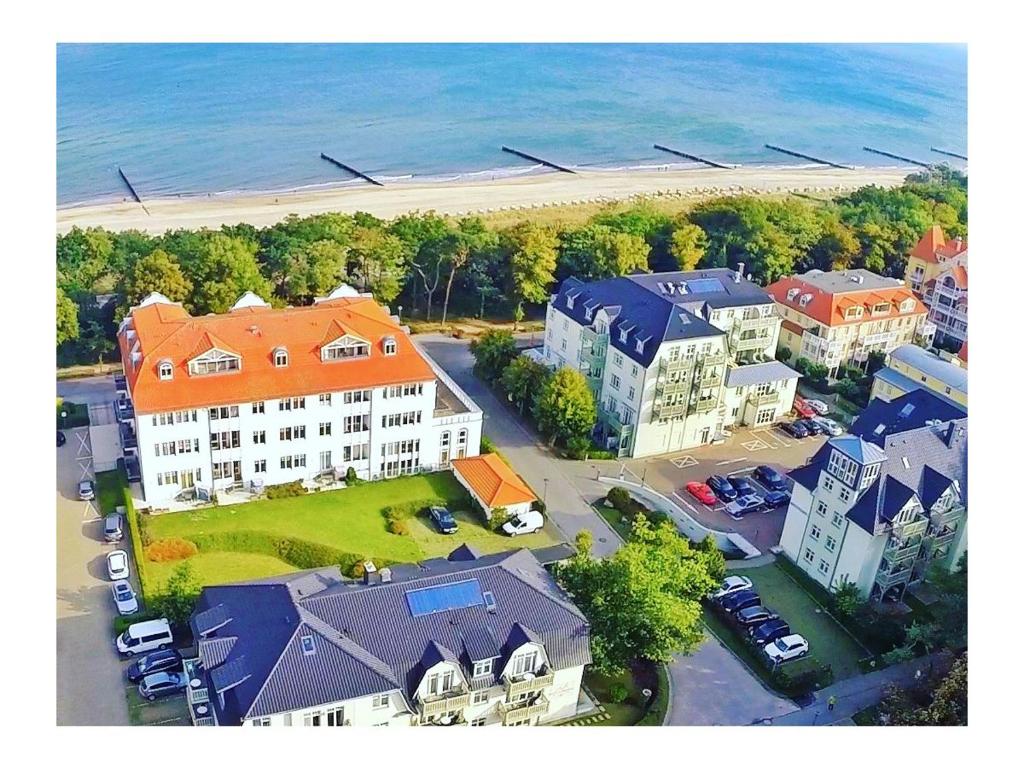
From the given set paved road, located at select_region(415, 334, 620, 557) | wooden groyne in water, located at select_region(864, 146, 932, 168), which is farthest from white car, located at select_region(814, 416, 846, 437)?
wooden groyne in water, located at select_region(864, 146, 932, 168)

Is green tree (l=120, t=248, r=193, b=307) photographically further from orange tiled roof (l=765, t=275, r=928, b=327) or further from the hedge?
orange tiled roof (l=765, t=275, r=928, b=327)

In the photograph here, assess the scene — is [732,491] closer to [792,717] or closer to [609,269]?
[792,717]

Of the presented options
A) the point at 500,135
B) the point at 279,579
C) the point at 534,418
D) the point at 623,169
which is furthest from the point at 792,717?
the point at 500,135

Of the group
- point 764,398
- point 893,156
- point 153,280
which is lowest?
point 764,398

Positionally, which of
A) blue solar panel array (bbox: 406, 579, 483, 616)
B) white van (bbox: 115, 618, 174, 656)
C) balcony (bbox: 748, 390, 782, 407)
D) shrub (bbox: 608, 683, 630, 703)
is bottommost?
shrub (bbox: 608, 683, 630, 703)

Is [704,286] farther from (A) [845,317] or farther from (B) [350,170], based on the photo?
(B) [350,170]

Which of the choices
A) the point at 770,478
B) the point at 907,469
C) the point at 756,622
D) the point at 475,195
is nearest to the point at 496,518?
the point at 756,622

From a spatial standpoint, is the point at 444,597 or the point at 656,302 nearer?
the point at 444,597
